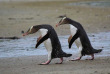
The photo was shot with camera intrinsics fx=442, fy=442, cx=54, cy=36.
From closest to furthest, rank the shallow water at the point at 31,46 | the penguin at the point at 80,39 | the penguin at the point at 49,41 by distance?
the penguin at the point at 49,41, the penguin at the point at 80,39, the shallow water at the point at 31,46

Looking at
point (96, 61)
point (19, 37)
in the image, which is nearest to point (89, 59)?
point (96, 61)

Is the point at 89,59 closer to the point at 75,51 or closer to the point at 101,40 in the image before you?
the point at 75,51

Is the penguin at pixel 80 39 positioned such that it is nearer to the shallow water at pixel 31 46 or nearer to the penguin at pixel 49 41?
the penguin at pixel 49 41

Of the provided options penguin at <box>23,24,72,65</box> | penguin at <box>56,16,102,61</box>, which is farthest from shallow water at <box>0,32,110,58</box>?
penguin at <box>23,24,72,65</box>

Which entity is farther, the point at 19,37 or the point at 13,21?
the point at 13,21

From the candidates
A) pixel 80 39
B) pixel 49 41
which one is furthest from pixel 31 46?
pixel 49 41

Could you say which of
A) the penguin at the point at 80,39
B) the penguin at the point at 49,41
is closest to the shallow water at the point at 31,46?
the penguin at the point at 80,39

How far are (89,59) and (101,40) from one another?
11.5 ft

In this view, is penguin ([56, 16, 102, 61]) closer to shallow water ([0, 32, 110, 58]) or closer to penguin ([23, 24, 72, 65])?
penguin ([23, 24, 72, 65])

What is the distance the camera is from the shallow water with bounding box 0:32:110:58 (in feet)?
37.9

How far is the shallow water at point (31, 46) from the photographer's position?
37.9 feet

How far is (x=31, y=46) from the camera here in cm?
1287

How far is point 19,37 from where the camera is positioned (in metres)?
14.8

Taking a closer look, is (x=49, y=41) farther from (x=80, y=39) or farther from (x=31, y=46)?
(x=31, y=46)
